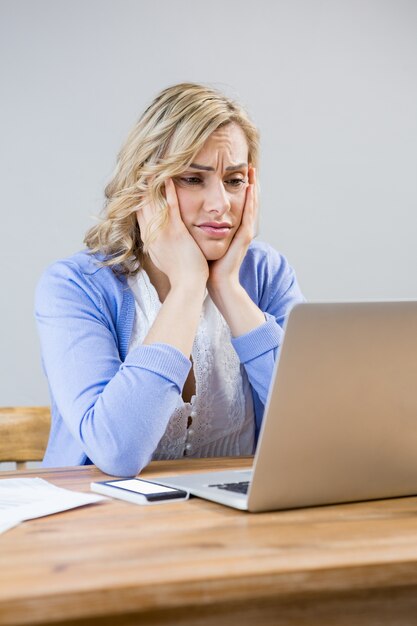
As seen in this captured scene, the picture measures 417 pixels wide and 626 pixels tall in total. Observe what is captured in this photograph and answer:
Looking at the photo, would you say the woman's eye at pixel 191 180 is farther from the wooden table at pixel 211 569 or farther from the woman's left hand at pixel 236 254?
the wooden table at pixel 211 569

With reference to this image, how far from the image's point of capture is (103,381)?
4.64ft

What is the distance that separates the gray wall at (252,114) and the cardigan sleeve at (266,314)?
97 cm

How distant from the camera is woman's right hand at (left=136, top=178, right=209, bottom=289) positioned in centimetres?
159


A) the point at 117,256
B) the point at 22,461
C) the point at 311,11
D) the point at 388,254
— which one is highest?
the point at 311,11

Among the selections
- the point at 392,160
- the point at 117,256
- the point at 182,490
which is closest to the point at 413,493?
the point at 182,490

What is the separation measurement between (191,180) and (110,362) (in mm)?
413

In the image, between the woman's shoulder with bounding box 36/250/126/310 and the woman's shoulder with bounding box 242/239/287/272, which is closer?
the woman's shoulder with bounding box 36/250/126/310

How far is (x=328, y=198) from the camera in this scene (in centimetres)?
302

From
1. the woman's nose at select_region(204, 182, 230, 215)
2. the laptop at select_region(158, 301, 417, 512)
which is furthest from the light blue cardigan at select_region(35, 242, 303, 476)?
the laptop at select_region(158, 301, 417, 512)

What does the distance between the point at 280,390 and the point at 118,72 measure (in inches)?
80.4

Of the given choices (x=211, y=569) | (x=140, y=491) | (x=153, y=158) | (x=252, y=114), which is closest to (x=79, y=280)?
(x=153, y=158)

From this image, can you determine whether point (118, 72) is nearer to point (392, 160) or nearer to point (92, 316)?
point (392, 160)

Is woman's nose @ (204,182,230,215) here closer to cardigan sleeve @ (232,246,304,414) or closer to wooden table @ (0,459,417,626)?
cardigan sleeve @ (232,246,304,414)

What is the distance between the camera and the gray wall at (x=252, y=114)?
2.63 meters
